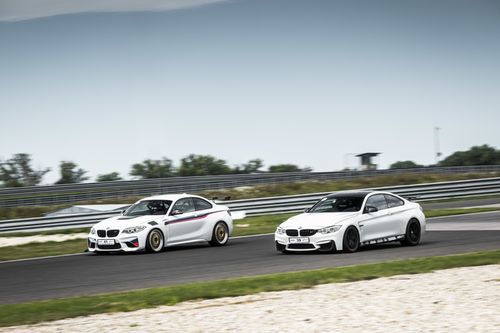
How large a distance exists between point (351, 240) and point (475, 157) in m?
90.2

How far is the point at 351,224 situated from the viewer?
16609 mm

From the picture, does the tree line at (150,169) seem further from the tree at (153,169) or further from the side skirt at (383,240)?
the side skirt at (383,240)

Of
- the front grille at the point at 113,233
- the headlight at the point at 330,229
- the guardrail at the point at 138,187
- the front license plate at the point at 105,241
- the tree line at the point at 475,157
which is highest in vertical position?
the tree line at the point at 475,157

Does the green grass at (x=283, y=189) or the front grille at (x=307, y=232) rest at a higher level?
the green grass at (x=283, y=189)

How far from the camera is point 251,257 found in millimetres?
16375

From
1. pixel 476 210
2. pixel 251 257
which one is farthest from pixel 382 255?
pixel 476 210

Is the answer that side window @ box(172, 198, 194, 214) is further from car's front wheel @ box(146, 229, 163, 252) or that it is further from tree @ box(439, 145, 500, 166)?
tree @ box(439, 145, 500, 166)

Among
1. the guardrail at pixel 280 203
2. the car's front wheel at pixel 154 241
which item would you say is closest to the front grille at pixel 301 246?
the car's front wheel at pixel 154 241

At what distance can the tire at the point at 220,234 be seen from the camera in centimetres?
2030

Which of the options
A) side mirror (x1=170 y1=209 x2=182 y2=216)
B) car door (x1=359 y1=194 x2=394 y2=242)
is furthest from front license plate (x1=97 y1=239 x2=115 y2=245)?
car door (x1=359 y1=194 x2=394 y2=242)

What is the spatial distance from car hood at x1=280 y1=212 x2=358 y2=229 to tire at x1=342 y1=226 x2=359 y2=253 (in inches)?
10.0

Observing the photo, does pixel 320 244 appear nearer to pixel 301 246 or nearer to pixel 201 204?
pixel 301 246

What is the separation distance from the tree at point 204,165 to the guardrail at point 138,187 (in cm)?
3219

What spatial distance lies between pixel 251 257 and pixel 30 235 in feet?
42.4
